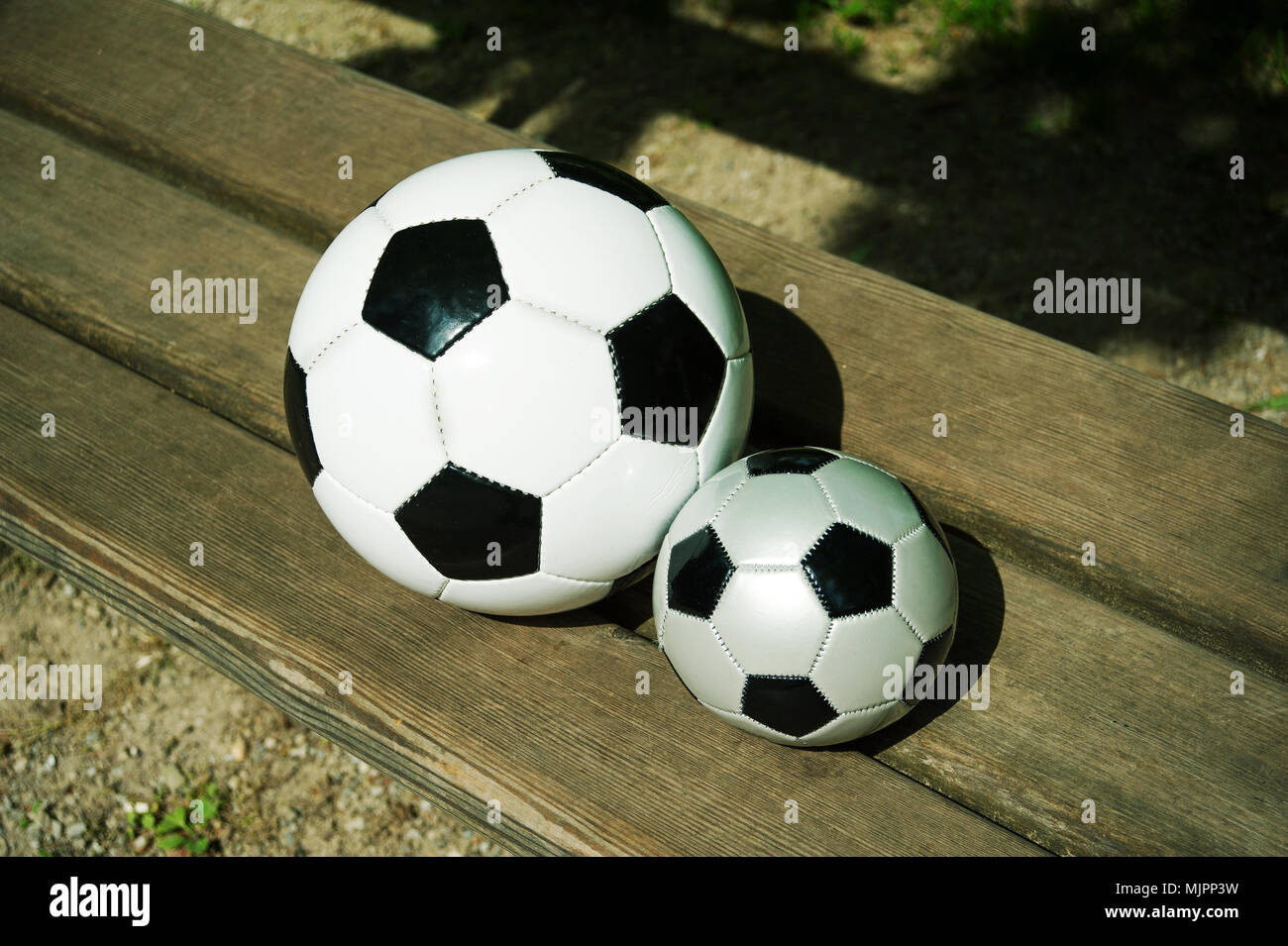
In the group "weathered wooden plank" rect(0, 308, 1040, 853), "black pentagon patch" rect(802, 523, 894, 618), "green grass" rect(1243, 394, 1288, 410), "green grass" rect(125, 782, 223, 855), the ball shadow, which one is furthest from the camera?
"green grass" rect(1243, 394, 1288, 410)

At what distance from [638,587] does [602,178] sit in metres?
0.74

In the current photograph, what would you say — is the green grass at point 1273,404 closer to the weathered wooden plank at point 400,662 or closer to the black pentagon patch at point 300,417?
the weathered wooden plank at point 400,662

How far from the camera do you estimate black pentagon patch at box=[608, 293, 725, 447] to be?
5.24ft

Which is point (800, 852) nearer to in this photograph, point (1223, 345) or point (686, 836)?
point (686, 836)

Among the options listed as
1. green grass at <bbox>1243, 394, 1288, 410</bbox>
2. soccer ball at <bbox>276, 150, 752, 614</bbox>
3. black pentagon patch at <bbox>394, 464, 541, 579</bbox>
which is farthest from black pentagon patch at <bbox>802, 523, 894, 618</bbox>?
green grass at <bbox>1243, 394, 1288, 410</bbox>

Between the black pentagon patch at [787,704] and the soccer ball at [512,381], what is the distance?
0.29m

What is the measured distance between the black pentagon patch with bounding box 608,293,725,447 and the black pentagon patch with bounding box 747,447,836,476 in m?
0.10

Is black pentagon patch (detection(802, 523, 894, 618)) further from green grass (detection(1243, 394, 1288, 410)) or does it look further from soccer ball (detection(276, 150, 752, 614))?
green grass (detection(1243, 394, 1288, 410))

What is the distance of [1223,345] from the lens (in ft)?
10.7

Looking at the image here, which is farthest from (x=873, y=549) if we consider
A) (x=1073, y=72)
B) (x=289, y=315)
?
(x=1073, y=72)

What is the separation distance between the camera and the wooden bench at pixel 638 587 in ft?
5.54

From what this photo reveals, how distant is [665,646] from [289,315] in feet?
3.89

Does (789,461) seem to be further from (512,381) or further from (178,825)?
(178,825)

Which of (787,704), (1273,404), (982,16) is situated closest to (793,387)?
(787,704)
